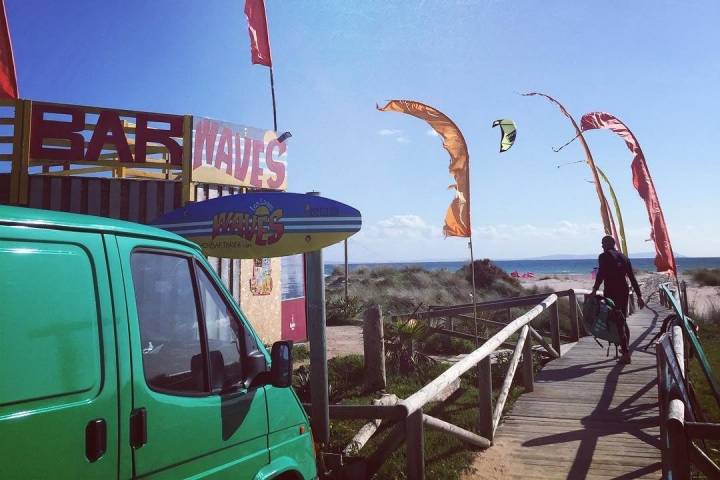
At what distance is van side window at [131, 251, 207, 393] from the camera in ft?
7.60

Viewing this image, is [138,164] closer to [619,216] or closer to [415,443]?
[415,443]

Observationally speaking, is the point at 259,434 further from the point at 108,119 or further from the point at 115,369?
the point at 108,119

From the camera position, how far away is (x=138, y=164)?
991 cm

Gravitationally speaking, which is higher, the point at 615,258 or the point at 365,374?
the point at 615,258

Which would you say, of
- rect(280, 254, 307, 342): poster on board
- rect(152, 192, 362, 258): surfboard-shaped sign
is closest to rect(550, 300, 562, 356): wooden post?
rect(280, 254, 307, 342): poster on board

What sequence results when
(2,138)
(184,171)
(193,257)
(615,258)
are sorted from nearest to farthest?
(193,257) → (615,258) → (2,138) → (184,171)

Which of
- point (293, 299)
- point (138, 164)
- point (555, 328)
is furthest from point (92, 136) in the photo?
point (555, 328)

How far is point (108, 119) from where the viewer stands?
976cm

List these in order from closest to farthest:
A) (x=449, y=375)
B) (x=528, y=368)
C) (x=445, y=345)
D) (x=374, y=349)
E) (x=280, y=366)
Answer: (x=280, y=366) < (x=449, y=375) < (x=528, y=368) < (x=374, y=349) < (x=445, y=345)

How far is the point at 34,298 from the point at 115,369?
0.39m

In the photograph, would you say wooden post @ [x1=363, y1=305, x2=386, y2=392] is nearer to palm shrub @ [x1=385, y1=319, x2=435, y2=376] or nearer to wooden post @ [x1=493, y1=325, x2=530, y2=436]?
palm shrub @ [x1=385, y1=319, x2=435, y2=376]

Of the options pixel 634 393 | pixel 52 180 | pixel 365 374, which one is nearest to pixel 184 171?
pixel 52 180

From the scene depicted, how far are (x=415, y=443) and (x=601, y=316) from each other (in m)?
5.60

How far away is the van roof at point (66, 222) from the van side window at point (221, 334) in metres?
0.42
